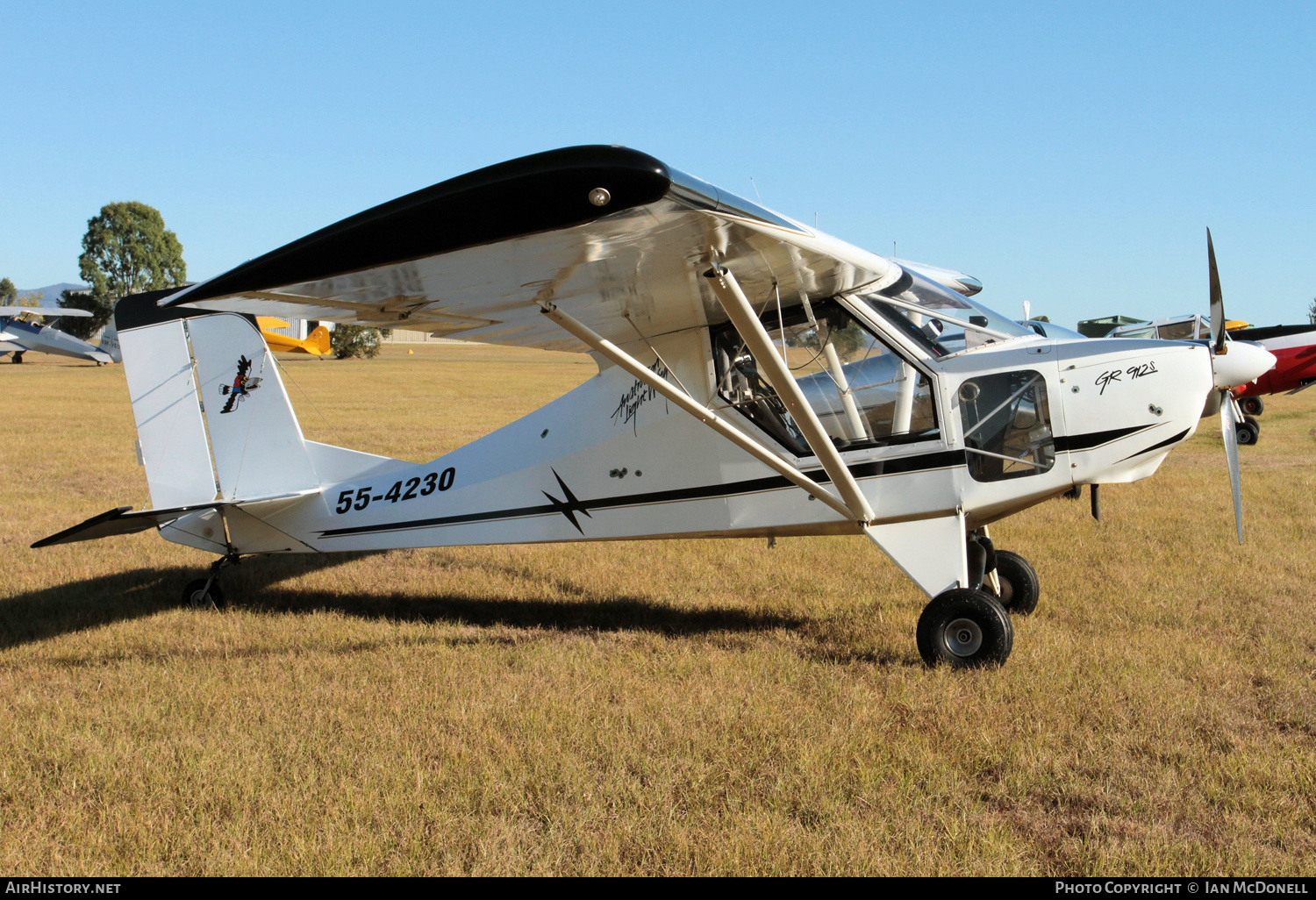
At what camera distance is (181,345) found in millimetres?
6969

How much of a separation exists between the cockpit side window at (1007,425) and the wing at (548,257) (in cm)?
95

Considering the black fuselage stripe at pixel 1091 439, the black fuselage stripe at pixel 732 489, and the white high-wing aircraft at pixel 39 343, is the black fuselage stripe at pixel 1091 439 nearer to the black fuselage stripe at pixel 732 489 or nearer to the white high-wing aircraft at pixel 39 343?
the black fuselage stripe at pixel 732 489

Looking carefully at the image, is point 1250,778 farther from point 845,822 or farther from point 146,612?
point 146,612

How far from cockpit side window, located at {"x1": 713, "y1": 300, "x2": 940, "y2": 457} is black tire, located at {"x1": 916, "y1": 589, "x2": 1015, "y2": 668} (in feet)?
3.34

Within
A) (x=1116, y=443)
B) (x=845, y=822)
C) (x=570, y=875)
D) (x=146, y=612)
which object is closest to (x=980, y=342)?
(x=1116, y=443)

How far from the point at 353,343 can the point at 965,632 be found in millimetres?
66883

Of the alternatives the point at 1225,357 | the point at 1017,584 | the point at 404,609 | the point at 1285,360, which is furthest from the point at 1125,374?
the point at 1285,360

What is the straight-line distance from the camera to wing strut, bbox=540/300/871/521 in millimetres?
4691

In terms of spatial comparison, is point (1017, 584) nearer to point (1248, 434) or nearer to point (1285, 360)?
point (1248, 434)

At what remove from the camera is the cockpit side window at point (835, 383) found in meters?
5.33

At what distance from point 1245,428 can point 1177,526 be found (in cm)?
939

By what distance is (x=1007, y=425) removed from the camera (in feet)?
17.0

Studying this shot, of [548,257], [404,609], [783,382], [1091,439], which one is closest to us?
[548,257]

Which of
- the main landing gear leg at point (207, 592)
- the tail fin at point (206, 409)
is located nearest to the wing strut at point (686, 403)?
the tail fin at point (206, 409)
